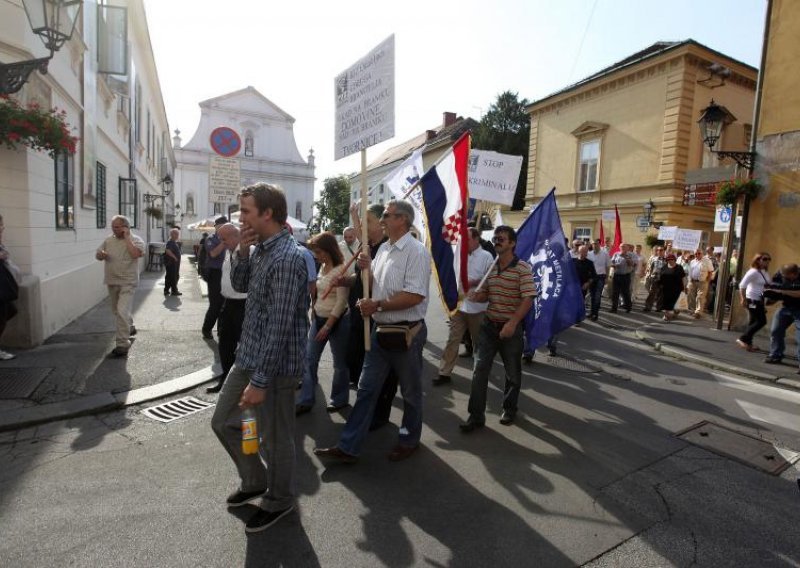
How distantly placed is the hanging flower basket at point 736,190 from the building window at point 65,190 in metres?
11.9

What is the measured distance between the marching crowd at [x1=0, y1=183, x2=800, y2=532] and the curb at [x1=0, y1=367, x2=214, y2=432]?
44 cm

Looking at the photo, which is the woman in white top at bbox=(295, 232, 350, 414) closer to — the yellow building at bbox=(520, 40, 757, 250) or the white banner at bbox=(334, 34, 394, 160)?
the white banner at bbox=(334, 34, 394, 160)

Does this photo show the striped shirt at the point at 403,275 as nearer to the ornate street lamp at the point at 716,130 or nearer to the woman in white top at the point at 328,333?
the woman in white top at the point at 328,333

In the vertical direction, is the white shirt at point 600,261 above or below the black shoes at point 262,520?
above

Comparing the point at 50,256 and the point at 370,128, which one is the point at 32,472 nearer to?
the point at 370,128

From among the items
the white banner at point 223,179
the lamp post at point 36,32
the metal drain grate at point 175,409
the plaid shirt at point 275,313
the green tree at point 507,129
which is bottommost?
the metal drain grate at point 175,409

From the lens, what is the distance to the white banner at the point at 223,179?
28.1 feet

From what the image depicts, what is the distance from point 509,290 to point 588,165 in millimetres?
20661

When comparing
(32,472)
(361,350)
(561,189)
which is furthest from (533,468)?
(561,189)

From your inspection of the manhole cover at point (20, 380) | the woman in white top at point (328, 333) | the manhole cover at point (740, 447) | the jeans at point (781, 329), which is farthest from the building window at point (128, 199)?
the jeans at point (781, 329)

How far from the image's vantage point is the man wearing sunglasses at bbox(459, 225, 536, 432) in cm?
450

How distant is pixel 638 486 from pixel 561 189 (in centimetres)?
2236

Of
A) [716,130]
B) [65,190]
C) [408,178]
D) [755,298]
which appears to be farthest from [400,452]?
[716,130]

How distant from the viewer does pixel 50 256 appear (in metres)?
7.49
